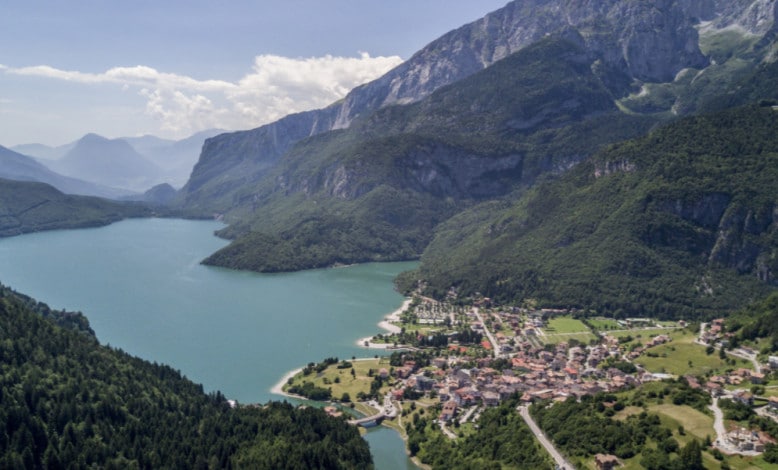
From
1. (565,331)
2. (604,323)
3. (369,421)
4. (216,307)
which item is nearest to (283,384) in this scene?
(369,421)

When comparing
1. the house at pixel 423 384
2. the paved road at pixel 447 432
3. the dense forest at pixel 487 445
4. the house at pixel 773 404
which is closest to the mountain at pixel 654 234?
the house at pixel 423 384

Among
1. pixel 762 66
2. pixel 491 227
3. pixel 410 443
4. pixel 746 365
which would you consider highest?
pixel 762 66

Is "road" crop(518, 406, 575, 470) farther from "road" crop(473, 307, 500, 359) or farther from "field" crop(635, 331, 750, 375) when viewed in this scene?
"road" crop(473, 307, 500, 359)

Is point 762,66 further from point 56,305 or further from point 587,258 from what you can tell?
point 56,305

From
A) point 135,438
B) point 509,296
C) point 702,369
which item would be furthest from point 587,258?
point 135,438

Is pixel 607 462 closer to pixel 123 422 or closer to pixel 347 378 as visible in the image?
pixel 347 378

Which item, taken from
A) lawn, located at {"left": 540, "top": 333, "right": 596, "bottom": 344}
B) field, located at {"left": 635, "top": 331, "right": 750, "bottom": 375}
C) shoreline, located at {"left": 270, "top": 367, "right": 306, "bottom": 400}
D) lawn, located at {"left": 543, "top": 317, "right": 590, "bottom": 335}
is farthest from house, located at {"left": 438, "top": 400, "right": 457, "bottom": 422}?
lawn, located at {"left": 543, "top": 317, "right": 590, "bottom": 335}
